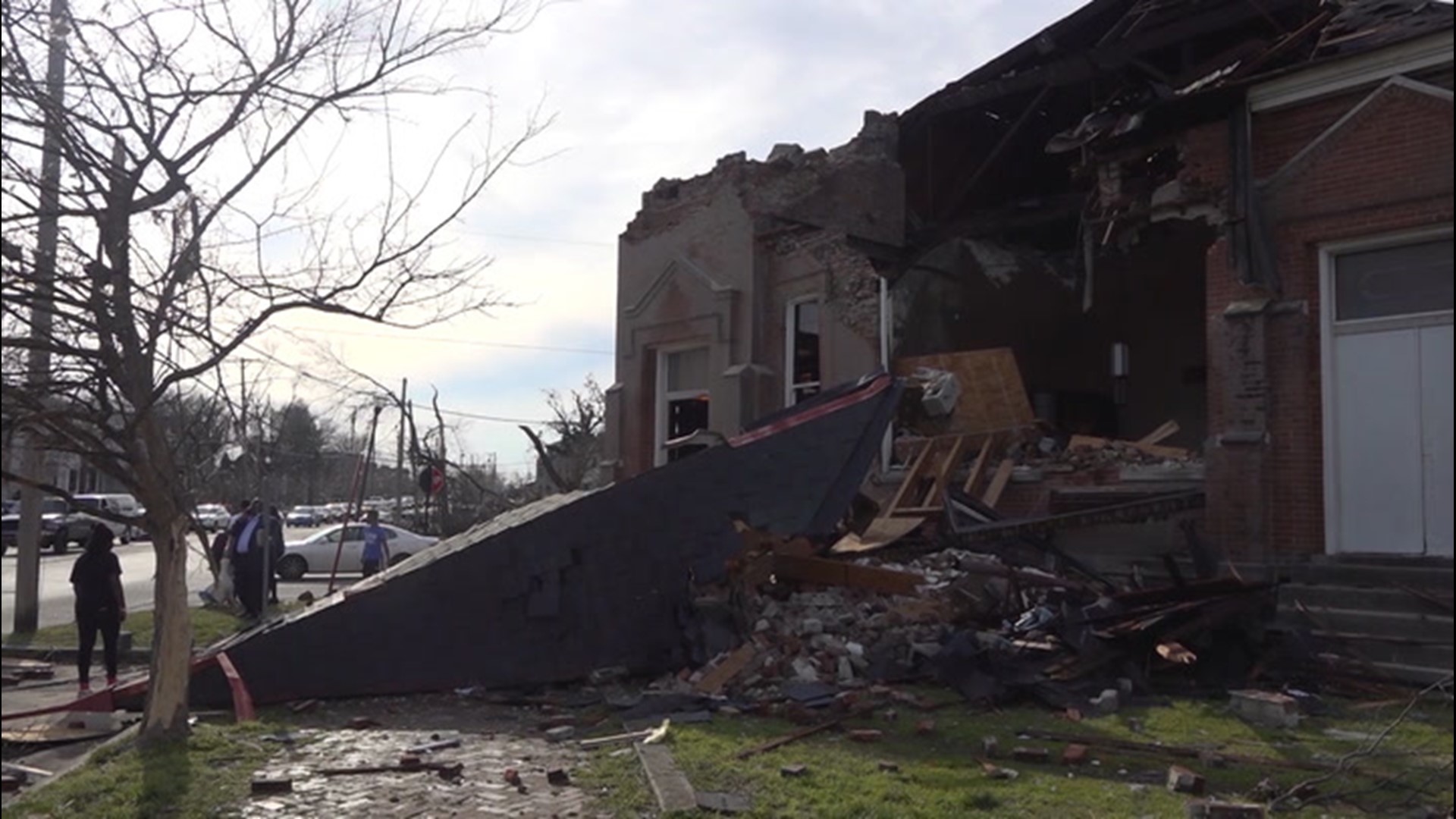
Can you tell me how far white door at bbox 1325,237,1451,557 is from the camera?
115 inches

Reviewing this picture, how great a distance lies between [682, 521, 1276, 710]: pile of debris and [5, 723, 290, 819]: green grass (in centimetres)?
390

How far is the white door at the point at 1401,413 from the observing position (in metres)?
2.92

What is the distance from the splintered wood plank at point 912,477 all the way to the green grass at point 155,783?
826 cm

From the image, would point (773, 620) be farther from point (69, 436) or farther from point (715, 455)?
point (69, 436)

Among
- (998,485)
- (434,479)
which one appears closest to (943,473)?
(998,485)

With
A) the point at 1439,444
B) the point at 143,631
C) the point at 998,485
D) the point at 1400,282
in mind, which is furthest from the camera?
the point at 143,631

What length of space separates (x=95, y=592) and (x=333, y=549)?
19095mm

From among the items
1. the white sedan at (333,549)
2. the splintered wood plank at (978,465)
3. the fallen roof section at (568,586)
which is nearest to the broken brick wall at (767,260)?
the splintered wood plank at (978,465)

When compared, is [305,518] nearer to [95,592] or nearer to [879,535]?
[95,592]

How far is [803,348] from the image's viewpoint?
19.7m

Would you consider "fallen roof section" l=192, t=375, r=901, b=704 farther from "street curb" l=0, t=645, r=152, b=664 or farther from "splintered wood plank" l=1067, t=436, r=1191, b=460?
"street curb" l=0, t=645, r=152, b=664

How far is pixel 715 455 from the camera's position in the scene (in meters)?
12.7

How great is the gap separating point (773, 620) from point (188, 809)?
6.12m

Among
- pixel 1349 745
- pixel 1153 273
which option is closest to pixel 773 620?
pixel 1349 745
